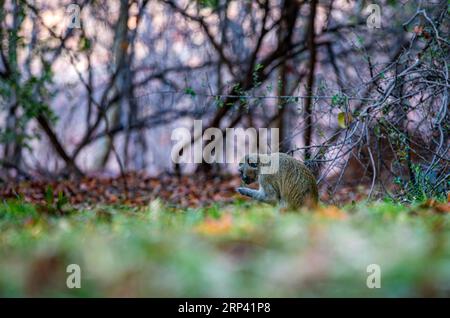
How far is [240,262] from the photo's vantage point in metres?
3.56

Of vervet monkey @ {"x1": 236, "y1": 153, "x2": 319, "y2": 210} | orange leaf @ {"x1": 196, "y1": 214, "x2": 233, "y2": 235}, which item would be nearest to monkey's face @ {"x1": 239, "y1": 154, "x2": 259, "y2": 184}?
vervet monkey @ {"x1": 236, "y1": 153, "x2": 319, "y2": 210}

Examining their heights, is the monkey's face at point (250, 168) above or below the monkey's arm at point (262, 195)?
above

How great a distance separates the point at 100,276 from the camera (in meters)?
3.42

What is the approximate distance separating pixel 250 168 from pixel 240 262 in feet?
14.8

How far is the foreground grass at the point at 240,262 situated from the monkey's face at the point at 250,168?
11.6 ft

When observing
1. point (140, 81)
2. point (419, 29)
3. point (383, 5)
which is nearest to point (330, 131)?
point (419, 29)

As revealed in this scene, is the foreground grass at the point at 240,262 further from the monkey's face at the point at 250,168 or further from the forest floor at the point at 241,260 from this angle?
the monkey's face at the point at 250,168

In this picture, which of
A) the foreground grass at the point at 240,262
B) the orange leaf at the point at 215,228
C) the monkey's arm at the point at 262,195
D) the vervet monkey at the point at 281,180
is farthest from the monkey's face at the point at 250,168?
the foreground grass at the point at 240,262

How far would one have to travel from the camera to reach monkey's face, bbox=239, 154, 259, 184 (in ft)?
26.3

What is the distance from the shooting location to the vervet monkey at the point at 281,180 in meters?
7.59

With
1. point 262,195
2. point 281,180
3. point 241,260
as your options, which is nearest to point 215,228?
point 241,260

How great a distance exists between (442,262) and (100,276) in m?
1.84

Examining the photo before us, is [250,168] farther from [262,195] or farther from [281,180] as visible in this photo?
[281,180]
